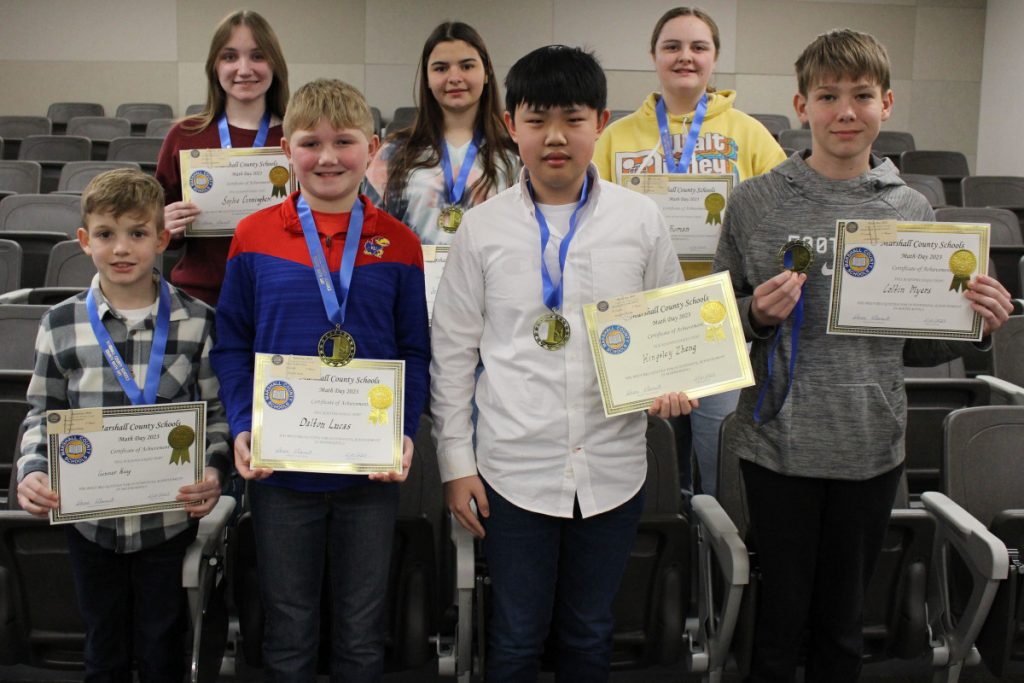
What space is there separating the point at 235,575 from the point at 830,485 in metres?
1.45

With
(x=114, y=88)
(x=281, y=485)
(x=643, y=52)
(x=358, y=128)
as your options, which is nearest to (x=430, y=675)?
(x=281, y=485)

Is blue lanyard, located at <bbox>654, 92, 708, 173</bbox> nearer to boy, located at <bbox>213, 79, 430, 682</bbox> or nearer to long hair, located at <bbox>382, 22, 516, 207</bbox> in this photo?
long hair, located at <bbox>382, 22, 516, 207</bbox>

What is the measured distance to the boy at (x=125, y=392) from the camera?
2055 mm

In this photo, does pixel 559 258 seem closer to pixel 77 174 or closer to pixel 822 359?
pixel 822 359

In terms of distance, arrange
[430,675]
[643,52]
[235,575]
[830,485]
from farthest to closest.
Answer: [643,52]
[430,675]
[235,575]
[830,485]

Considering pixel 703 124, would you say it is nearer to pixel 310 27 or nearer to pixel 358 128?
pixel 358 128

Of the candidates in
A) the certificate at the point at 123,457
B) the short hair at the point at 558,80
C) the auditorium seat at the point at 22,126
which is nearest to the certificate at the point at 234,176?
the certificate at the point at 123,457

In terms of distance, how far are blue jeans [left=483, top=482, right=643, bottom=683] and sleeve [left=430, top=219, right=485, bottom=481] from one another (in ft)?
0.37

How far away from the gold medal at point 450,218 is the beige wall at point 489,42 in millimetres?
7951

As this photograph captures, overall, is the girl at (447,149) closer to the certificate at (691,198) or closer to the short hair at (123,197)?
the certificate at (691,198)

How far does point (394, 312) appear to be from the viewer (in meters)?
2.07

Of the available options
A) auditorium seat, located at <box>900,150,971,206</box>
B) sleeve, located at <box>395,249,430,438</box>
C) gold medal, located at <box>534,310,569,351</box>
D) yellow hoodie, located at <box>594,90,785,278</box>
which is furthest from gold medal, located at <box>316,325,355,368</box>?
auditorium seat, located at <box>900,150,971,206</box>

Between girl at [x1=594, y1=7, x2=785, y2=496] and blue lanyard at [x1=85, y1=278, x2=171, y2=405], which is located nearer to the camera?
blue lanyard at [x1=85, y1=278, x2=171, y2=405]

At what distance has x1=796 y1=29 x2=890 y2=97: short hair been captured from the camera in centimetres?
197
